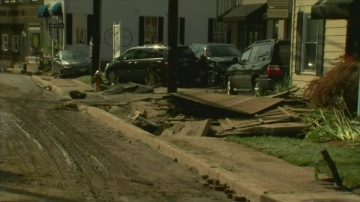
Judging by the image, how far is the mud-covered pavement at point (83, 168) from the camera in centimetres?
808

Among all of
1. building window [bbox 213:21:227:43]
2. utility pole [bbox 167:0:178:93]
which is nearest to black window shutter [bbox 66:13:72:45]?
building window [bbox 213:21:227:43]

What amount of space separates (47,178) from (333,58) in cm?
1025

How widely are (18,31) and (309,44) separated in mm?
41123

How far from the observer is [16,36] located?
5644 cm

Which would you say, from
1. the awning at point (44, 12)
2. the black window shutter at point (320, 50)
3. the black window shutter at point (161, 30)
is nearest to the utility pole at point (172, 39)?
the black window shutter at point (320, 50)

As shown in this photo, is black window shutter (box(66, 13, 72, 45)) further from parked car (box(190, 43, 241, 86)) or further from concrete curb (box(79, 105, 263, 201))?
concrete curb (box(79, 105, 263, 201))

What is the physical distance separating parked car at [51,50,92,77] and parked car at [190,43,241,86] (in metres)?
9.37

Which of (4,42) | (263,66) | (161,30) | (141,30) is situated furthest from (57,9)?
(263,66)

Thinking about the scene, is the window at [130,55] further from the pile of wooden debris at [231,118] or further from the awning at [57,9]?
the awning at [57,9]

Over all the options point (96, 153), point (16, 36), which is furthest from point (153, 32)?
point (96, 153)

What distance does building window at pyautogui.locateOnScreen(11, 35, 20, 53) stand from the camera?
56259 mm

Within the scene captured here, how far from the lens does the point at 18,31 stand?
2202 inches

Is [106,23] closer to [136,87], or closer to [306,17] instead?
[136,87]

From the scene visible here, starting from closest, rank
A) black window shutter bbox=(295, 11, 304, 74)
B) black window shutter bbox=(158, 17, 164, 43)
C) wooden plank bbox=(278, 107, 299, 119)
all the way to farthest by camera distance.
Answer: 1. wooden plank bbox=(278, 107, 299, 119)
2. black window shutter bbox=(295, 11, 304, 74)
3. black window shutter bbox=(158, 17, 164, 43)
